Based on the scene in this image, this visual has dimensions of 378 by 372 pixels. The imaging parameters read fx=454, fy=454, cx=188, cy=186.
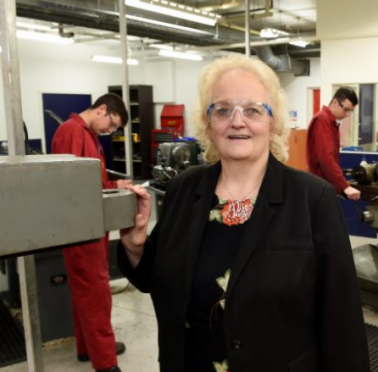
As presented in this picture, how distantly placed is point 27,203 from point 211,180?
2.41 feet

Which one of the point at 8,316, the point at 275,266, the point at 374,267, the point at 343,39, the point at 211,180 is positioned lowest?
the point at 8,316

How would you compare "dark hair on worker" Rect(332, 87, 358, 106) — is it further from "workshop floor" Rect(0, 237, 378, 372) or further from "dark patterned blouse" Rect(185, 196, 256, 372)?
"dark patterned blouse" Rect(185, 196, 256, 372)

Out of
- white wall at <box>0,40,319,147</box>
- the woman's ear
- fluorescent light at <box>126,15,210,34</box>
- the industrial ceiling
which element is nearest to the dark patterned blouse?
the woman's ear

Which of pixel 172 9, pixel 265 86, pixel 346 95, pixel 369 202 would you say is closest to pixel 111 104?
pixel 265 86

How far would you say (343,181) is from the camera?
338 centimetres

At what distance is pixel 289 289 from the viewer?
1.08 metres

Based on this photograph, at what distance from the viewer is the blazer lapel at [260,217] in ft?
3.58

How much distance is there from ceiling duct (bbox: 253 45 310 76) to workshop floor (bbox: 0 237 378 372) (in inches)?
231

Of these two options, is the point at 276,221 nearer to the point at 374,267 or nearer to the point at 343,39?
the point at 374,267

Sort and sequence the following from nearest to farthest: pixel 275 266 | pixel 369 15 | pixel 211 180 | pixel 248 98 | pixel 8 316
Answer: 1. pixel 275 266
2. pixel 248 98
3. pixel 211 180
4. pixel 8 316
5. pixel 369 15

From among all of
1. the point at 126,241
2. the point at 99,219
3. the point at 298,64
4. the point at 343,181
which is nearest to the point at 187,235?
the point at 126,241

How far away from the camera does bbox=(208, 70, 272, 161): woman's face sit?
118cm

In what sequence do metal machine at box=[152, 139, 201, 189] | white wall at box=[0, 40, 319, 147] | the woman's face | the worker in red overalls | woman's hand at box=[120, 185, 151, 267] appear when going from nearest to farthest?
woman's hand at box=[120, 185, 151, 267] → the woman's face → the worker in red overalls → metal machine at box=[152, 139, 201, 189] → white wall at box=[0, 40, 319, 147]

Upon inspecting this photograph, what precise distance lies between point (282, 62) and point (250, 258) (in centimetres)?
856
